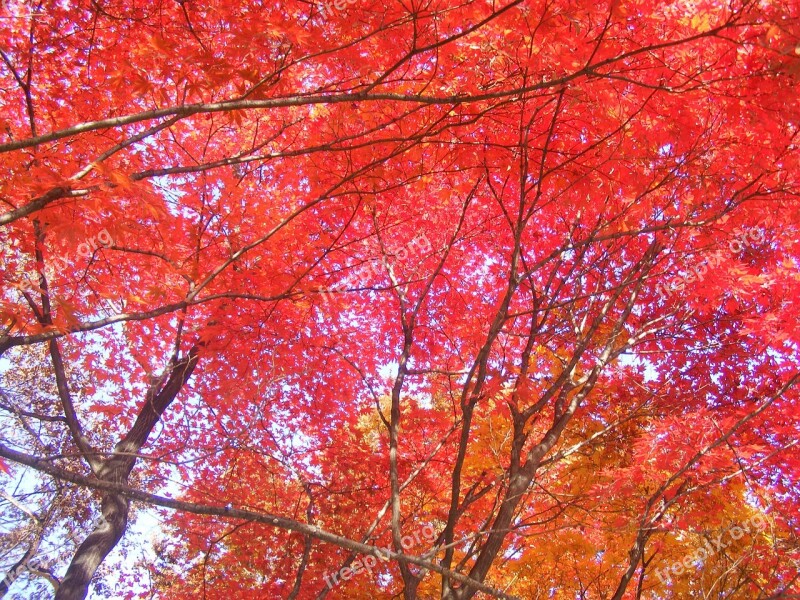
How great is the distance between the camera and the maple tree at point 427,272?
3.38 meters

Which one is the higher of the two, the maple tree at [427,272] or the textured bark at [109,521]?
the maple tree at [427,272]

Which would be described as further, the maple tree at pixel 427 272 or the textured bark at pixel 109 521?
the textured bark at pixel 109 521

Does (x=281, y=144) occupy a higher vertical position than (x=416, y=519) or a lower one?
higher

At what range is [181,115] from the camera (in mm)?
2402

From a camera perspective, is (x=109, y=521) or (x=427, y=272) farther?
(x=427, y=272)

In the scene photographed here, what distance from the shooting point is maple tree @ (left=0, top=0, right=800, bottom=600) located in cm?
338

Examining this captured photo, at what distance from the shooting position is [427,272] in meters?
6.56

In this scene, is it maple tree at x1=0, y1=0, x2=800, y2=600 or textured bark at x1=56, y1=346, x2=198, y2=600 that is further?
textured bark at x1=56, y1=346, x2=198, y2=600

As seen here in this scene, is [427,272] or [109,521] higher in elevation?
[427,272]

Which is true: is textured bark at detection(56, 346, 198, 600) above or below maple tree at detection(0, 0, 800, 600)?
below

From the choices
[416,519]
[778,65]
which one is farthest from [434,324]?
[778,65]

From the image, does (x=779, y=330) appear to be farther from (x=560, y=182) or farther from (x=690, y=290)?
(x=560, y=182)

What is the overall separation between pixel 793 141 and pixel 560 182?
1723 mm

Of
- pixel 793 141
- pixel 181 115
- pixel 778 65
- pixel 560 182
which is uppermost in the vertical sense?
pixel 793 141
